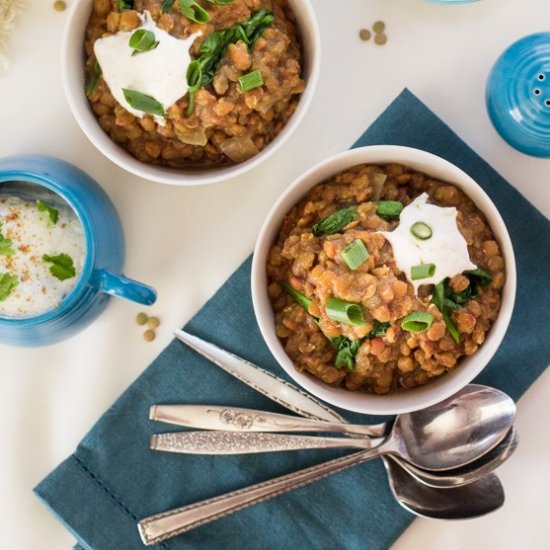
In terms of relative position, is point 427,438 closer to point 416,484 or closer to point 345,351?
point 416,484

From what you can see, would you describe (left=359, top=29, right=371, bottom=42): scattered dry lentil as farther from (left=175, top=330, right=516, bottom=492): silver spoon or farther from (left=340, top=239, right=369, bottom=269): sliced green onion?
(left=175, top=330, right=516, bottom=492): silver spoon

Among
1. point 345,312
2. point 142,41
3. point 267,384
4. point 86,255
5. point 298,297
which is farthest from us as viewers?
point 267,384

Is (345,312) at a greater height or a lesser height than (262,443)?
greater

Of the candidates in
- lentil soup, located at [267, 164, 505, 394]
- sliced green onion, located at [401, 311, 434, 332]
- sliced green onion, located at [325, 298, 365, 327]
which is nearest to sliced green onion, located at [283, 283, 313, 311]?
lentil soup, located at [267, 164, 505, 394]

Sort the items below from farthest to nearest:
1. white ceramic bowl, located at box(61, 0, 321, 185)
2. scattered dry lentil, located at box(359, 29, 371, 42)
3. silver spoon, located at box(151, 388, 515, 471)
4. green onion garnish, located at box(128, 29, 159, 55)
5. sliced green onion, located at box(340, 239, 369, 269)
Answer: scattered dry lentil, located at box(359, 29, 371, 42)
silver spoon, located at box(151, 388, 515, 471)
white ceramic bowl, located at box(61, 0, 321, 185)
green onion garnish, located at box(128, 29, 159, 55)
sliced green onion, located at box(340, 239, 369, 269)

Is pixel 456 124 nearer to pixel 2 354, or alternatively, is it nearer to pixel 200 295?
pixel 200 295

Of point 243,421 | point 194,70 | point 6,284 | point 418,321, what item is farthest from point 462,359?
point 6,284
